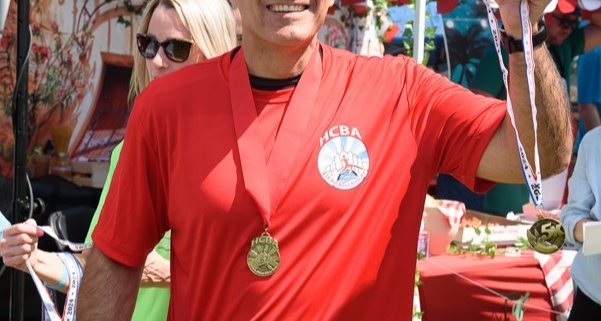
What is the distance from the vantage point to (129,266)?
2166 mm

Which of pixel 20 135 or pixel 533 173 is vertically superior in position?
pixel 533 173

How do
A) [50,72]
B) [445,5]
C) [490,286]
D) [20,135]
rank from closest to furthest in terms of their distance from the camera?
[20,135] → [490,286] → [445,5] → [50,72]

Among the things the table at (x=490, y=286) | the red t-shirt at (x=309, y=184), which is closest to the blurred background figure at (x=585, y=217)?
the table at (x=490, y=286)

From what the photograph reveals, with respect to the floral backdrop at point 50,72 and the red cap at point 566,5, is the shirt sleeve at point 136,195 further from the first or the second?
the red cap at point 566,5

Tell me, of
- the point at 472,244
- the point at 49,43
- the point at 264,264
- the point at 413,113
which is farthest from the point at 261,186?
the point at 49,43

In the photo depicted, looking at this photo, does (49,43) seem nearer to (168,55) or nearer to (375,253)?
(168,55)

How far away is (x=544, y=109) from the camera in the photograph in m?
1.78

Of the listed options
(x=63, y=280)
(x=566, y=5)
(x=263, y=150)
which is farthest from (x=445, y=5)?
(x=263, y=150)

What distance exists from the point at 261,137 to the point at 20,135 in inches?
93.5

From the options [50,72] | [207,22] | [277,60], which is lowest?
[50,72]

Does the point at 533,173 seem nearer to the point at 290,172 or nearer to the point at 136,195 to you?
the point at 290,172

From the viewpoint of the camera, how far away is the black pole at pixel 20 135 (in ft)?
13.4

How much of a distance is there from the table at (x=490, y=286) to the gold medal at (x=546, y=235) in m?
3.08

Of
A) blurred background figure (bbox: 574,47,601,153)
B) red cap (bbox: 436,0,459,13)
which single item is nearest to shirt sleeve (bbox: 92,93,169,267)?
red cap (bbox: 436,0,459,13)
